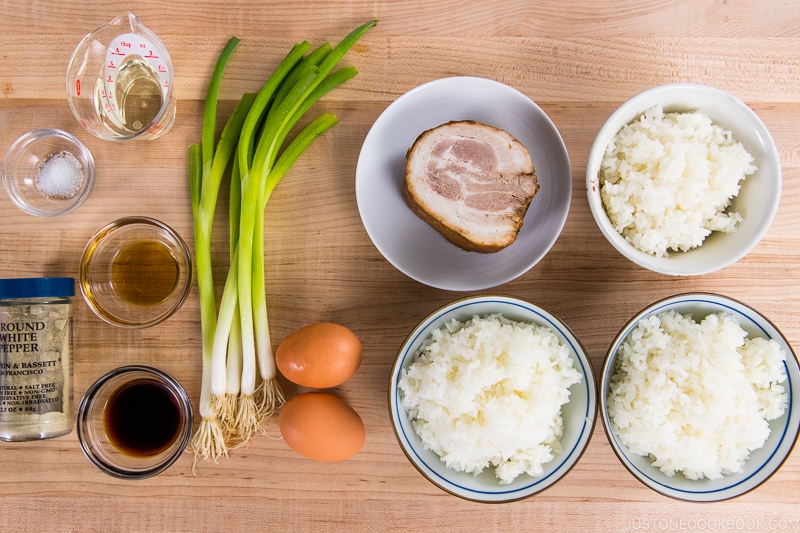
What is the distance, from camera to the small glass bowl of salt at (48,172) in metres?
1.65

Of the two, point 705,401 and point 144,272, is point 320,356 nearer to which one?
point 144,272

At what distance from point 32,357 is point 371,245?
1.00 m

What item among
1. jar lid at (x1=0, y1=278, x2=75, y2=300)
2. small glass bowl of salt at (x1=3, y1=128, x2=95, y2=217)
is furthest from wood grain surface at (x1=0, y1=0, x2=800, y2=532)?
jar lid at (x1=0, y1=278, x2=75, y2=300)

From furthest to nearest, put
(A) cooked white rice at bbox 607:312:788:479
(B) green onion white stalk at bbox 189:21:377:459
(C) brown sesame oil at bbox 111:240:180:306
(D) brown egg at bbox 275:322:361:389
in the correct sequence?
(C) brown sesame oil at bbox 111:240:180:306
(B) green onion white stalk at bbox 189:21:377:459
(D) brown egg at bbox 275:322:361:389
(A) cooked white rice at bbox 607:312:788:479

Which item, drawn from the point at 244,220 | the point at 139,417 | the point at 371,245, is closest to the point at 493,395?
the point at 371,245

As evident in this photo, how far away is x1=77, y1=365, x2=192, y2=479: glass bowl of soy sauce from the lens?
1.52 m

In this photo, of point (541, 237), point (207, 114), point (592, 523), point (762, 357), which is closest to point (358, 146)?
point (207, 114)

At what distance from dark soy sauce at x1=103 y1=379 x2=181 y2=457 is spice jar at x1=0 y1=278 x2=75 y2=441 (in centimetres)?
15

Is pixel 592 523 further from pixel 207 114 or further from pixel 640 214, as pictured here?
pixel 207 114

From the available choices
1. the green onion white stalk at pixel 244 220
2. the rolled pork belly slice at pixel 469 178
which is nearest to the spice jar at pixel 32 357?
the green onion white stalk at pixel 244 220

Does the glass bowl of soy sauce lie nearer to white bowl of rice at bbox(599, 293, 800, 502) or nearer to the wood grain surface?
the wood grain surface

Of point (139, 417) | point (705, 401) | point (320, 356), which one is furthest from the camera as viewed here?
point (139, 417)

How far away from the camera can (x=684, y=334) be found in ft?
4.59

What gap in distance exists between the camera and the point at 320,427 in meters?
1.46
